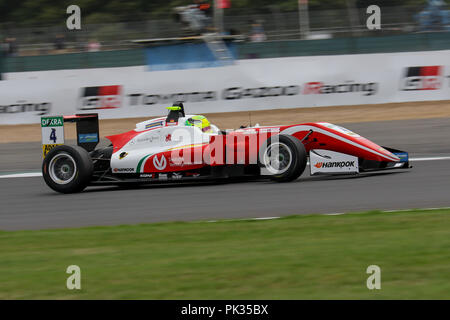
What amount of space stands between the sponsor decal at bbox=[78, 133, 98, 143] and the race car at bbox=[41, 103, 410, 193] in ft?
1.11

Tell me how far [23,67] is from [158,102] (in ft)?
20.5

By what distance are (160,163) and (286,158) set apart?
1857 millimetres

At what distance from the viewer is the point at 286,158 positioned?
9852 millimetres

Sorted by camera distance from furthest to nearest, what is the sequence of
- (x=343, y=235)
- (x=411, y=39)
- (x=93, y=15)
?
(x=93, y=15), (x=411, y=39), (x=343, y=235)

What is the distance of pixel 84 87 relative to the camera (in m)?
19.8

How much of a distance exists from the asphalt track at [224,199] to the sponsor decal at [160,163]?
14.8 inches

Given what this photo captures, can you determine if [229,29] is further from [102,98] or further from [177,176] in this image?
[177,176]

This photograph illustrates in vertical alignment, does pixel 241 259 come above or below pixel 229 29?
below

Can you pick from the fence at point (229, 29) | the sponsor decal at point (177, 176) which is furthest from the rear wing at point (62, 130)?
the fence at point (229, 29)

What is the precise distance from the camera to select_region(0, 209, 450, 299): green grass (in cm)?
497

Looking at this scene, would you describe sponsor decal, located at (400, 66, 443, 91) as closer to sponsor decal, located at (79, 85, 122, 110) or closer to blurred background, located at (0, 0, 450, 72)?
blurred background, located at (0, 0, 450, 72)

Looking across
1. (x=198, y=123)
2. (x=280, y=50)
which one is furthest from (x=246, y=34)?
(x=198, y=123)

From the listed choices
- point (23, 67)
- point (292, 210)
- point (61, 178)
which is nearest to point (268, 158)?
point (292, 210)
